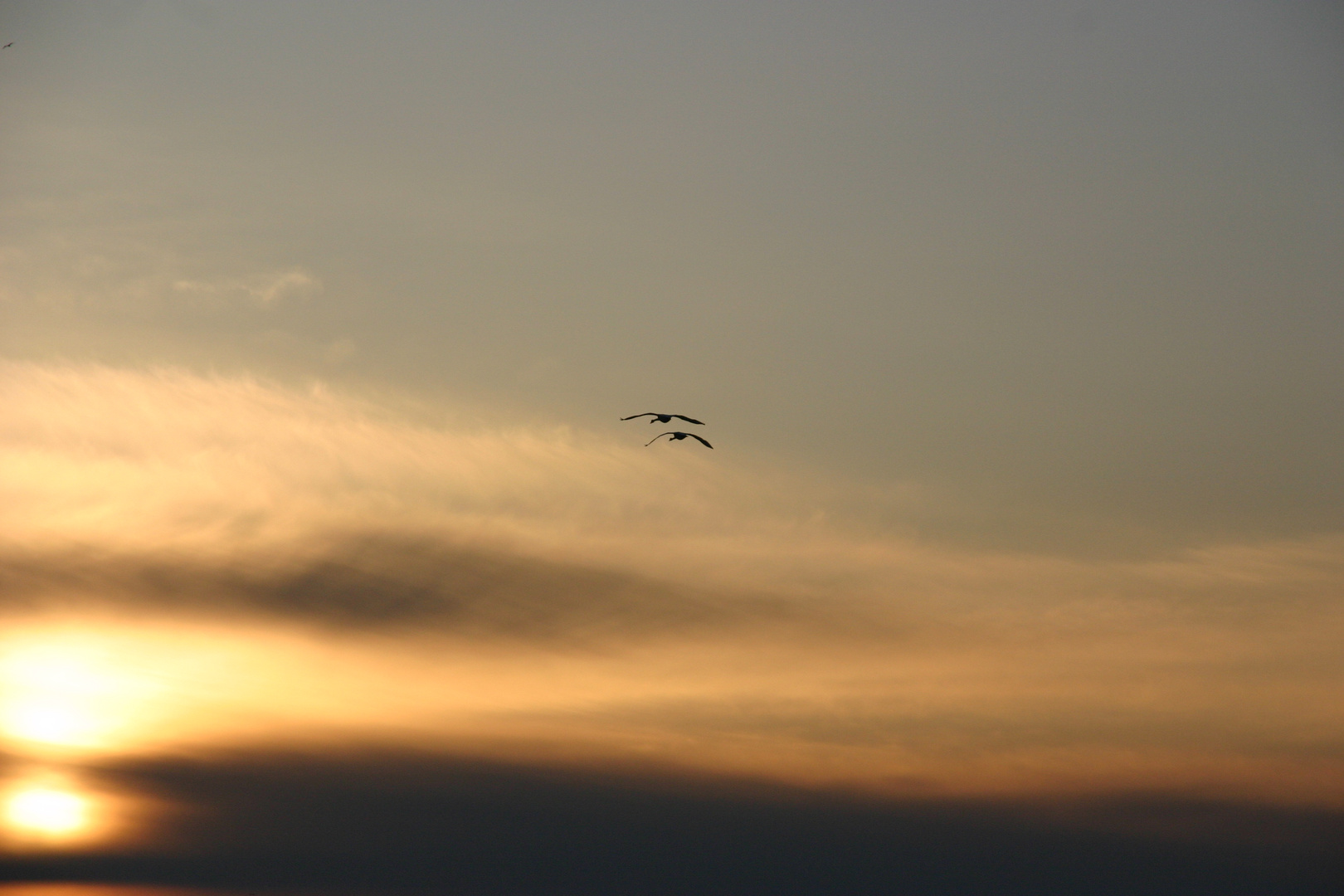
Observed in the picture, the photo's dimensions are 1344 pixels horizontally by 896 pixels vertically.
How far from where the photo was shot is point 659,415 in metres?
122
